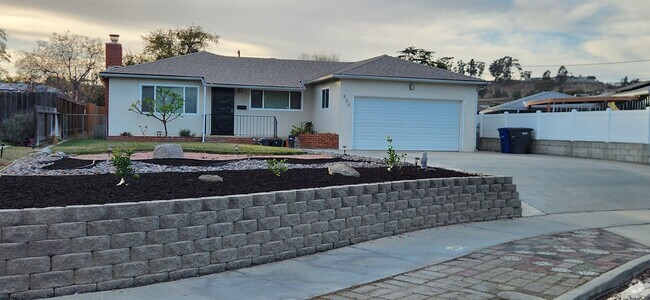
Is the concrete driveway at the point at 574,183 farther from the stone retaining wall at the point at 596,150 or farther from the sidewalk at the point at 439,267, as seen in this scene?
the sidewalk at the point at 439,267

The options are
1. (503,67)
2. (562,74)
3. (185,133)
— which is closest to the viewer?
(185,133)

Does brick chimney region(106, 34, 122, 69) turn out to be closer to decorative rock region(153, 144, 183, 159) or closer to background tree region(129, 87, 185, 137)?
background tree region(129, 87, 185, 137)

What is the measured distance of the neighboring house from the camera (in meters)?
22.7

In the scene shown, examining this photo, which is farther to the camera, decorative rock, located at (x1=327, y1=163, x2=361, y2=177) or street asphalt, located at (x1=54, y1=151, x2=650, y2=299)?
decorative rock, located at (x1=327, y1=163, x2=361, y2=177)

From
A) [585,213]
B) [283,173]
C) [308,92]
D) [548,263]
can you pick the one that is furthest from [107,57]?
[548,263]

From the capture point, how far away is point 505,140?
76.1ft

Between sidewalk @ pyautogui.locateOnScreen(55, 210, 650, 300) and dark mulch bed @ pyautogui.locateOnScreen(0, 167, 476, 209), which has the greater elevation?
dark mulch bed @ pyautogui.locateOnScreen(0, 167, 476, 209)

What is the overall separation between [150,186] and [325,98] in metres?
17.1

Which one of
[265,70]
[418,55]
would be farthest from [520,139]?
[418,55]

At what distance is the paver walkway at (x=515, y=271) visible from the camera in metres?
5.65

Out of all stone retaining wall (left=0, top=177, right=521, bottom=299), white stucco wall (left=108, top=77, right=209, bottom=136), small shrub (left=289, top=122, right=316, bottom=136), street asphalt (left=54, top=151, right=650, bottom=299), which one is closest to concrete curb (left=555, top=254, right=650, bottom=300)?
street asphalt (left=54, top=151, right=650, bottom=299)

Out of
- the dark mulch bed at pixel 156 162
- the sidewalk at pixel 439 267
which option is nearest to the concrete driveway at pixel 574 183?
the sidewalk at pixel 439 267

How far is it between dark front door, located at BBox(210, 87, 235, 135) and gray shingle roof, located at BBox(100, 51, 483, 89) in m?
0.59

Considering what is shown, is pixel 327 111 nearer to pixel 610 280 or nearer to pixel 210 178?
pixel 210 178
